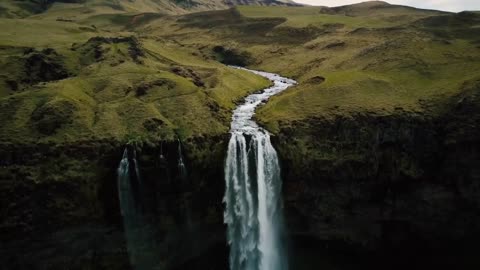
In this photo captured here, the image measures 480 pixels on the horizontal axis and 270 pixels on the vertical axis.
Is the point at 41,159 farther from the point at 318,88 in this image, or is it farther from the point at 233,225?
the point at 318,88

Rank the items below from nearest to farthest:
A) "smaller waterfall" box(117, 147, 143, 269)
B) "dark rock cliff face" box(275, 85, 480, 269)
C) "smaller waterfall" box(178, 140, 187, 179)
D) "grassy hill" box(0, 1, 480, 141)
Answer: "smaller waterfall" box(117, 147, 143, 269)
"smaller waterfall" box(178, 140, 187, 179)
"dark rock cliff face" box(275, 85, 480, 269)
"grassy hill" box(0, 1, 480, 141)

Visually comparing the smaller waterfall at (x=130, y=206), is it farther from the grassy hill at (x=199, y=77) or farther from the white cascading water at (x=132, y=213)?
the grassy hill at (x=199, y=77)

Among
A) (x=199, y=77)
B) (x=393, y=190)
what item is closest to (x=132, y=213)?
(x=393, y=190)

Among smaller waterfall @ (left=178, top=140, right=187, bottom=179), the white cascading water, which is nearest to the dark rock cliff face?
smaller waterfall @ (left=178, top=140, right=187, bottom=179)

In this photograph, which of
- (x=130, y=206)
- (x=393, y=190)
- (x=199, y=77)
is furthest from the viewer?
(x=199, y=77)

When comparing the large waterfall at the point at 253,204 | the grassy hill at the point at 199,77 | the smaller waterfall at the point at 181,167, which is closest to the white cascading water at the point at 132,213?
the smaller waterfall at the point at 181,167

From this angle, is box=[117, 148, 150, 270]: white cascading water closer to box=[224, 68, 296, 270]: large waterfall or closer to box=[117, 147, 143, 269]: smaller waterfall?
box=[117, 147, 143, 269]: smaller waterfall

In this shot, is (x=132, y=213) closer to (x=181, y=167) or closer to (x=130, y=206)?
(x=130, y=206)
